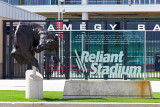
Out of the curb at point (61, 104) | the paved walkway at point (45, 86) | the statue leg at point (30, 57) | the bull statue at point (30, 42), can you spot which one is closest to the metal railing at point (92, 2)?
the paved walkway at point (45, 86)

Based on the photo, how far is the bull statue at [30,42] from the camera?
1516 centimetres

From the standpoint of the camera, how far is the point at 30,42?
15391 millimetres

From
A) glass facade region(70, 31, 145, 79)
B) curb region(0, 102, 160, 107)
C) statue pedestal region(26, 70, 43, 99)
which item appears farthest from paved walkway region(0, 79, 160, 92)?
curb region(0, 102, 160, 107)

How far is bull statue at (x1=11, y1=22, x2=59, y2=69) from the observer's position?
15164 millimetres

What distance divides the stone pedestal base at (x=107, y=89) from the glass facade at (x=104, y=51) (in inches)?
16.2

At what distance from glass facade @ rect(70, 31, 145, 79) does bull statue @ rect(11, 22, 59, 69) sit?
1.23 meters

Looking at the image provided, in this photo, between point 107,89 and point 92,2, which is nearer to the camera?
point 107,89

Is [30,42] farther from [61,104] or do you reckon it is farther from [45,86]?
[45,86]

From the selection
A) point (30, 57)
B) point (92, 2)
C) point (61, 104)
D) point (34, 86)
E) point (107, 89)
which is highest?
point (92, 2)

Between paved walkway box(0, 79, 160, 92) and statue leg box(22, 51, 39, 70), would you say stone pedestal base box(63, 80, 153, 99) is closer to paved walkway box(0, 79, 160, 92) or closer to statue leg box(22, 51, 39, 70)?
statue leg box(22, 51, 39, 70)

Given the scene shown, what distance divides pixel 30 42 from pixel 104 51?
9.35ft

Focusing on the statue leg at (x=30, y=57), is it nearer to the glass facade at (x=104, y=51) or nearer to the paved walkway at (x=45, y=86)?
the glass facade at (x=104, y=51)

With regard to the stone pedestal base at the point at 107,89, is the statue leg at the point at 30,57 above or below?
above

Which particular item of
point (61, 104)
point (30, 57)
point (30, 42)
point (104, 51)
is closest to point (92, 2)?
point (104, 51)
